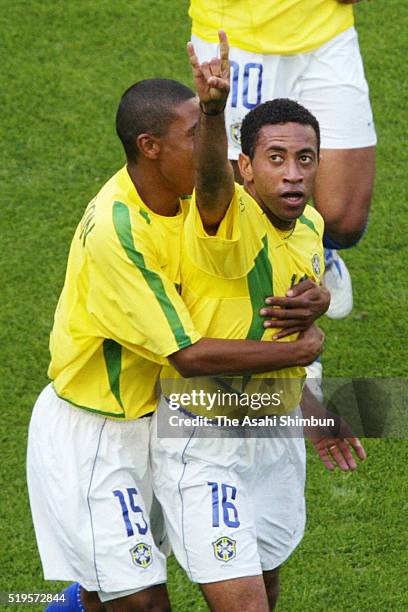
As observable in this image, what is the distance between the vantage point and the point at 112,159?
9.06m

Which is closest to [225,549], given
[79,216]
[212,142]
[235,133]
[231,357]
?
[231,357]

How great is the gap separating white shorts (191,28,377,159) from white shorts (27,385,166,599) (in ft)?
7.22

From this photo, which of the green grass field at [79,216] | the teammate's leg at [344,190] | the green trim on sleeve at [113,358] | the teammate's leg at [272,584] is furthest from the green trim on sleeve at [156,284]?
the teammate's leg at [344,190]

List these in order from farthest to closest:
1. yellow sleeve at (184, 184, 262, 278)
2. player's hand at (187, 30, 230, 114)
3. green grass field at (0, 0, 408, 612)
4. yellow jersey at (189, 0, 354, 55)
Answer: yellow jersey at (189, 0, 354, 55)
green grass field at (0, 0, 408, 612)
yellow sleeve at (184, 184, 262, 278)
player's hand at (187, 30, 230, 114)

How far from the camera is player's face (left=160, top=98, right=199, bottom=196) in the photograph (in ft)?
16.8

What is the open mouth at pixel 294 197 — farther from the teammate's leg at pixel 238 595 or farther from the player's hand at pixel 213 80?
the teammate's leg at pixel 238 595

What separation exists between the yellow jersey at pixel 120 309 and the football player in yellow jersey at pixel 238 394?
11cm

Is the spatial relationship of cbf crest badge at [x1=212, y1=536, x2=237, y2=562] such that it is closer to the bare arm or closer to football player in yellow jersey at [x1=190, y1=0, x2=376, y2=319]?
the bare arm

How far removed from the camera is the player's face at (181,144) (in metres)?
5.11

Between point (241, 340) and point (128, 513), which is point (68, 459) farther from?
point (241, 340)

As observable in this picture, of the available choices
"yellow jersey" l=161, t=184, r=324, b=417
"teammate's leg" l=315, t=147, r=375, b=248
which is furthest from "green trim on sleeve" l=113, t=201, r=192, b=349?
"teammate's leg" l=315, t=147, r=375, b=248

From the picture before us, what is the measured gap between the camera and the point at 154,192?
5.19 m

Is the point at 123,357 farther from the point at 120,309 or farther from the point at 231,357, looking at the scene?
the point at 231,357

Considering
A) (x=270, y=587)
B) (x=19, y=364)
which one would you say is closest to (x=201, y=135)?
(x=270, y=587)
